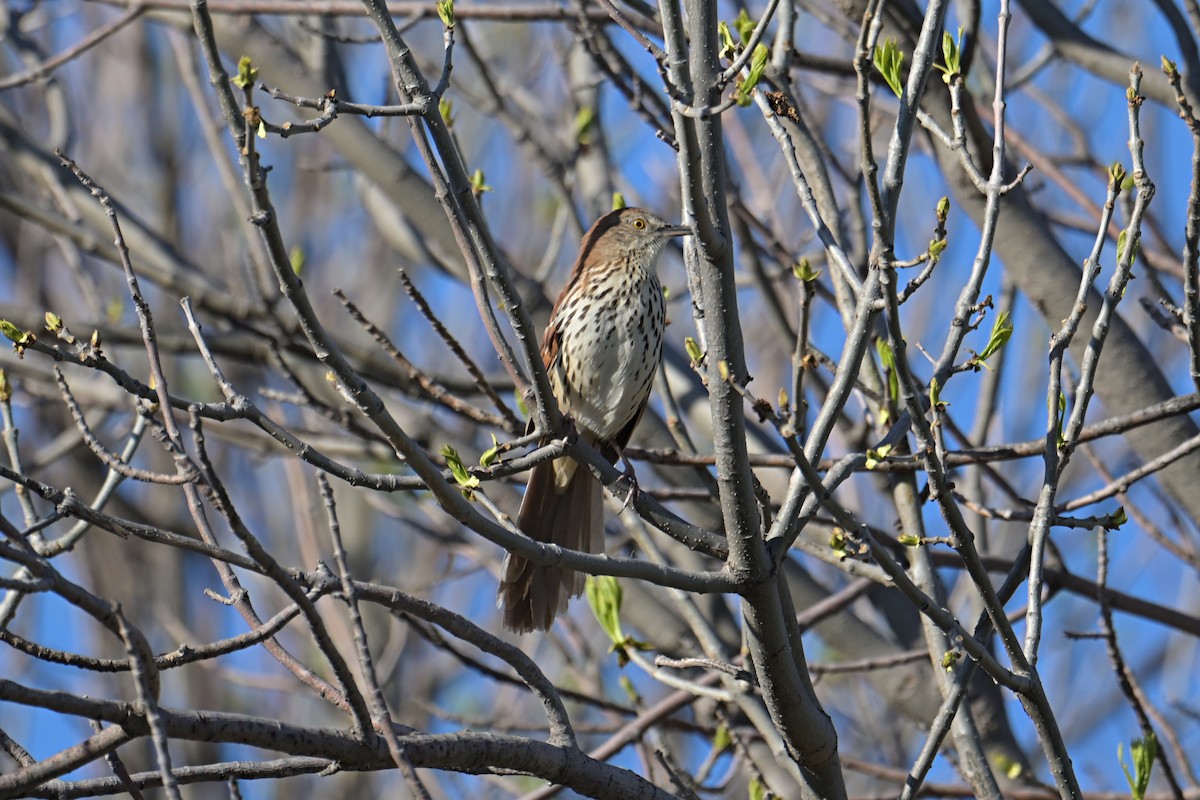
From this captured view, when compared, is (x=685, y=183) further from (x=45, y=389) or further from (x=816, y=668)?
(x=45, y=389)

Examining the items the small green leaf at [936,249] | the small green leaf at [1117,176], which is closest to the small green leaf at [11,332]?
the small green leaf at [936,249]

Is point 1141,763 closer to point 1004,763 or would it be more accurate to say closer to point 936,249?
point 936,249

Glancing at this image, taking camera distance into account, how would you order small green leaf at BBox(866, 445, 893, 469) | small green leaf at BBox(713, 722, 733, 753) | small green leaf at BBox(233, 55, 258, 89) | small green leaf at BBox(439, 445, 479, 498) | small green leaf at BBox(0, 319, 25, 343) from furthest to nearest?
small green leaf at BBox(713, 722, 733, 753), small green leaf at BBox(439, 445, 479, 498), small green leaf at BBox(866, 445, 893, 469), small green leaf at BBox(0, 319, 25, 343), small green leaf at BBox(233, 55, 258, 89)

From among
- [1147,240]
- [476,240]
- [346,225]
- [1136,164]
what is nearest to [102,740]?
[476,240]

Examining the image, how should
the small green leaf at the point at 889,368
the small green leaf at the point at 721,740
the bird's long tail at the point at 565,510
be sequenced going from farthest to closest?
the bird's long tail at the point at 565,510, the small green leaf at the point at 721,740, the small green leaf at the point at 889,368

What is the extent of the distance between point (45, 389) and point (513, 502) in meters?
2.06

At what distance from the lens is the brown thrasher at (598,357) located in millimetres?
4129

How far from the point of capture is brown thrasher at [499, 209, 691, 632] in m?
4.13

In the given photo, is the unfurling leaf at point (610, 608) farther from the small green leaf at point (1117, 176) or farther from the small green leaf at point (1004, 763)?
the small green leaf at point (1117, 176)

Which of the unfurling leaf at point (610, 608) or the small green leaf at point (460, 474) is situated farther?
the unfurling leaf at point (610, 608)

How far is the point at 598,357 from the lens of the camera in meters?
4.13

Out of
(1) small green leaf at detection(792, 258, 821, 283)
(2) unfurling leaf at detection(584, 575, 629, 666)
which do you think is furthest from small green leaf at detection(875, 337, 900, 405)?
(2) unfurling leaf at detection(584, 575, 629, 666)

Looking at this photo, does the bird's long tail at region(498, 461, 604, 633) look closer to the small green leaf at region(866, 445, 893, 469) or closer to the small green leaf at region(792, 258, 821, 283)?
the small green leaf at region(792, 258, 821, 283)

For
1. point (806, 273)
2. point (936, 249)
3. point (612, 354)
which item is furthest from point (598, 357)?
point (936, 249)
